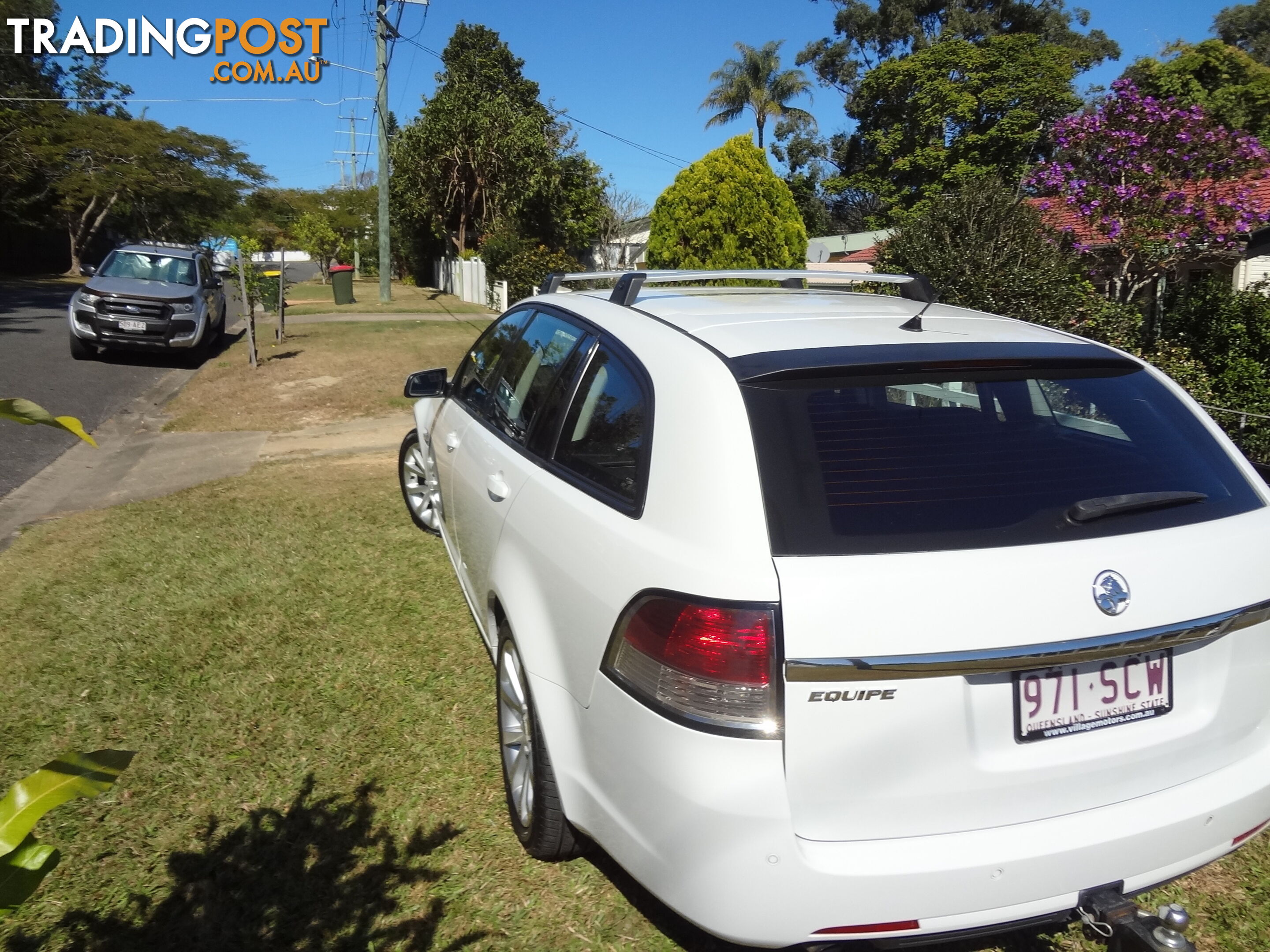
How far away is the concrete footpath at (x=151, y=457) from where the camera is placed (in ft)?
24.3

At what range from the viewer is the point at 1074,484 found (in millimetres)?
2354

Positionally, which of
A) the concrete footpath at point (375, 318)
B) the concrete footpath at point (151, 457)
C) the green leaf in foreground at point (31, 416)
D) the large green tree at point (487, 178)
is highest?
the large green tree at point (487, 178)

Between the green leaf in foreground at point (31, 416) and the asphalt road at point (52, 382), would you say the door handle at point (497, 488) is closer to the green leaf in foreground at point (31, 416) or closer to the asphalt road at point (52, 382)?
the green leaf in foreground at point (31, 416)

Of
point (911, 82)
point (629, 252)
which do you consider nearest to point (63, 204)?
point (629, 252)

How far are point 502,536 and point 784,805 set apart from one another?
150 cm

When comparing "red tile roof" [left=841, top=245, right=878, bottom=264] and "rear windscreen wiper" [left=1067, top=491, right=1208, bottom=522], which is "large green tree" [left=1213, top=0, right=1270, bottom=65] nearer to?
"red tile roof" [left=841, top=245, right=878, bottom=264]

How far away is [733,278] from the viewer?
13.2ft

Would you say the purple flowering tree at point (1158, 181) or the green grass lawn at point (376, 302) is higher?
the purple flowering tree at point (1158, 181)

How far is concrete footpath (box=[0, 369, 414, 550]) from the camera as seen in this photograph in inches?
292

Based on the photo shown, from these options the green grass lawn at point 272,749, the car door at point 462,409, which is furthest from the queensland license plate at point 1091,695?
the car door at point 462,409

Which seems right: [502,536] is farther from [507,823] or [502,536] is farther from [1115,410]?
[1115,410]

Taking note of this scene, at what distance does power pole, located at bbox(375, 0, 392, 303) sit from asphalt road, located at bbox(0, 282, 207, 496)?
31.7ft

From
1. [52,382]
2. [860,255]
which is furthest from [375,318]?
[860,255]

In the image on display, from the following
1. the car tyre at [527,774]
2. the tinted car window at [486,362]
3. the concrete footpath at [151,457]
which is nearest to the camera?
the car tyre at [527,774]
